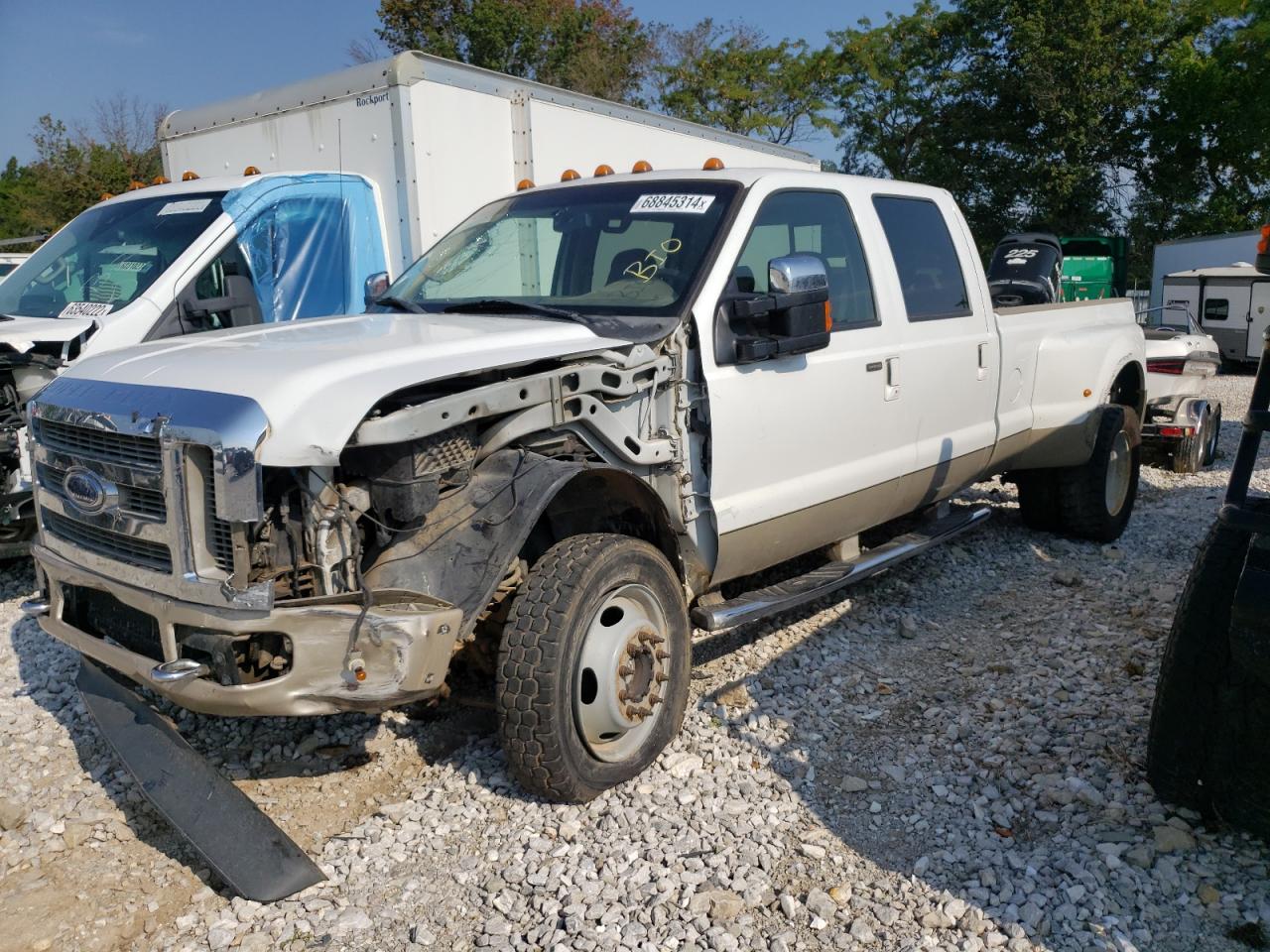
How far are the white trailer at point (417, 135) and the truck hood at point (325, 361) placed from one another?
3.01 meters

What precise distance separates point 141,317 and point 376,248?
1663 millimetres

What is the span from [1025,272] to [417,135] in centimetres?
496

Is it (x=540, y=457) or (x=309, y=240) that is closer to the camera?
(x=540, y=457)

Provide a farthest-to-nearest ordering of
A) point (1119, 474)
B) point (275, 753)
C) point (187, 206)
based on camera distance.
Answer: point (1119, 474)
point (187, 206)
point (275, 753)

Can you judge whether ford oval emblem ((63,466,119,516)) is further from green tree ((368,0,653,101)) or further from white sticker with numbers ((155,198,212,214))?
green tree ((368,0,653,101))

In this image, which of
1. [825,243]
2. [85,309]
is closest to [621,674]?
[825,243]

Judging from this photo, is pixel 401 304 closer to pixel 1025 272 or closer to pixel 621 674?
pixel 621 674

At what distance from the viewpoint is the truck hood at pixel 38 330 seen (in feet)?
17.8

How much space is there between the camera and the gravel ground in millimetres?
2945

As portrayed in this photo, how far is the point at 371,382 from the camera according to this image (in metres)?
2.96

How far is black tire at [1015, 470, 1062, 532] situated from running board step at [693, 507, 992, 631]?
0.87 metres

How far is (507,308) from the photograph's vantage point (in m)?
4.15

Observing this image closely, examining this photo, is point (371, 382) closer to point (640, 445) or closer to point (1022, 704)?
point (640, 445)

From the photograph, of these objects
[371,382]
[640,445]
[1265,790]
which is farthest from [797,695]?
[371,382]
